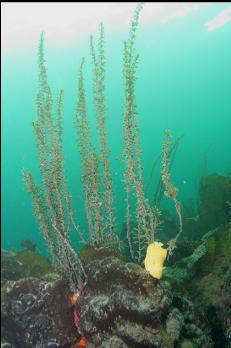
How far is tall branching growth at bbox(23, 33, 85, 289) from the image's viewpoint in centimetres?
499

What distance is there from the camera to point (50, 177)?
5.13m

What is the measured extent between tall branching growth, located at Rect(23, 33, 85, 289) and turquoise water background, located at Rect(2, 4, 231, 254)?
45 centimetres

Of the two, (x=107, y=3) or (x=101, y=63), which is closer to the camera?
(x=101, y=63)

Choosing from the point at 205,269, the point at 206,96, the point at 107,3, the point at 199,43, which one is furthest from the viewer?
the point at 206,96

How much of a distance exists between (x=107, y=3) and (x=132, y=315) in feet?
83.7

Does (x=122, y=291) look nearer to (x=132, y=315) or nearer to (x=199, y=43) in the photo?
(x=132, y=315)

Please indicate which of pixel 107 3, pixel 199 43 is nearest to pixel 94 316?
pixel 107 3

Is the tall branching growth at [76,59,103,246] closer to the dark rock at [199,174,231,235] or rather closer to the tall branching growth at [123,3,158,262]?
the tall branching growth at [123,3,158,262]

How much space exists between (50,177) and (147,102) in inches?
4213

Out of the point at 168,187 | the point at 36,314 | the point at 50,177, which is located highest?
the point at 50,177

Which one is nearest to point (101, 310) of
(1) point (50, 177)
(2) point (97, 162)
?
(1) point (50, 177)

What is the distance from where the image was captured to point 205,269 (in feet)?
17.5

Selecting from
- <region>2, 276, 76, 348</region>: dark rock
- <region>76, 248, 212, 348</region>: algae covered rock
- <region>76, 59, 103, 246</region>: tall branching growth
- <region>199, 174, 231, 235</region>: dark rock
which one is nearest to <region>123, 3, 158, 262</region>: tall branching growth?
<region>76, 59, 103, 246</region>: tall branching growth

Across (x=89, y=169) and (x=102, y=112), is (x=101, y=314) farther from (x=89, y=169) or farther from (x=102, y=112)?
(x=102, y=112)
